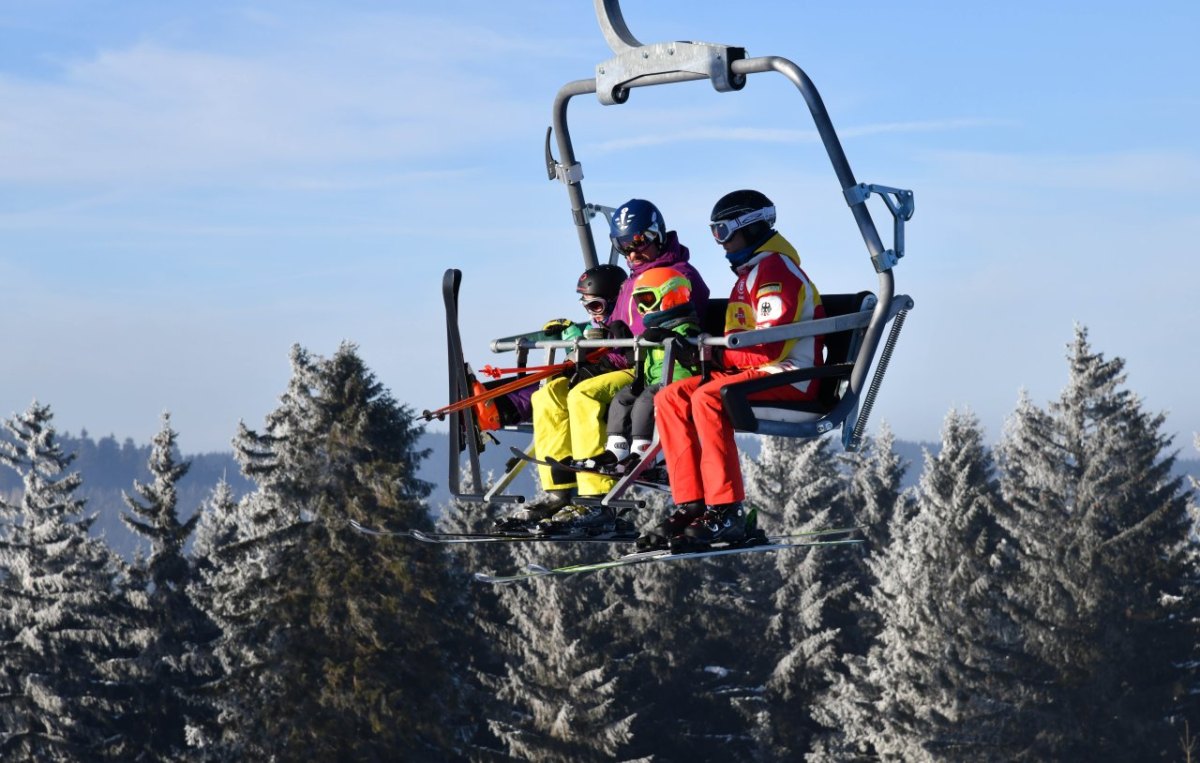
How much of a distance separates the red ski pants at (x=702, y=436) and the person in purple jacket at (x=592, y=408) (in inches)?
24.2

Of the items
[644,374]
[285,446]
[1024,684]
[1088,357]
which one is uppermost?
[1088,357]

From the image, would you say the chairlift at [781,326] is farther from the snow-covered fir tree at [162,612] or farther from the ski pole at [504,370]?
the snow-covered fir tree at [162,612]

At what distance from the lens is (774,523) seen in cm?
7319

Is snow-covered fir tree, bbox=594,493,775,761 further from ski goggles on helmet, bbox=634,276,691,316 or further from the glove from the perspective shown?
the glove

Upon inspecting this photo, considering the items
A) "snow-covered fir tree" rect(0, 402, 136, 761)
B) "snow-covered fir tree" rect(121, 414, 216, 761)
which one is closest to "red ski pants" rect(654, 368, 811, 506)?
"snow-covered fir tree" rect(121, 414, 216, 761)

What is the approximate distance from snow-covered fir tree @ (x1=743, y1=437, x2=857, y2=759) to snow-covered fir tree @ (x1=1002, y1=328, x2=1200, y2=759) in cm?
717

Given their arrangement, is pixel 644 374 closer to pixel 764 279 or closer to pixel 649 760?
pixel 764 279

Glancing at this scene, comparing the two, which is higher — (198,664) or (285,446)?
(285,446)

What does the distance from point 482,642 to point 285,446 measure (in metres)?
16.0

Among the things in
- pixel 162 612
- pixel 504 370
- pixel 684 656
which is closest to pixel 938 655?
pixel 684 656

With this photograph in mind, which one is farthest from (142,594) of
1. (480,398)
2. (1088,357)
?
(480,398)

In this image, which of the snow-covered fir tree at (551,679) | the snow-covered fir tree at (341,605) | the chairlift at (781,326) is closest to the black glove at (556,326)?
the chairlift at (781,326)

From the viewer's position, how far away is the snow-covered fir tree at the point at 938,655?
60.9m

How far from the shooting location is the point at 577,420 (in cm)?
1052
